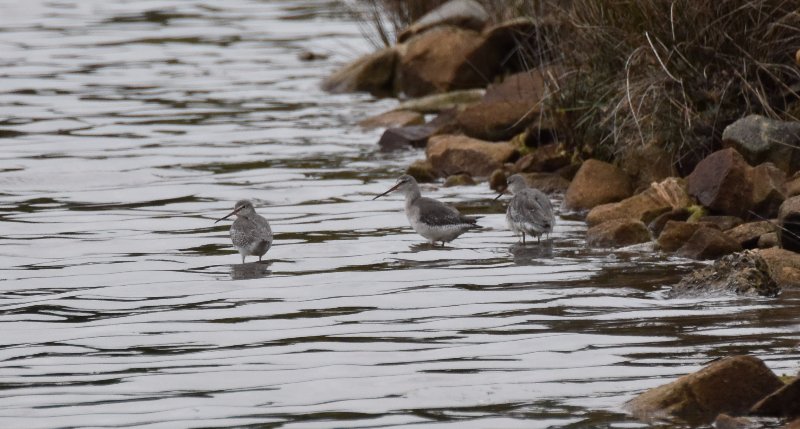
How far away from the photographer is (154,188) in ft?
52.2

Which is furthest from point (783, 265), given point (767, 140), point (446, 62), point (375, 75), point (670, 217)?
point (375, 75)

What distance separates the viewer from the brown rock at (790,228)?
36.6 ft

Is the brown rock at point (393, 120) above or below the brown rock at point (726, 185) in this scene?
above

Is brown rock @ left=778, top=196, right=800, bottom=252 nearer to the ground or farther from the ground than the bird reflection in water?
farther from the ground

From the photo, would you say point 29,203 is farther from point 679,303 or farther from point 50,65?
point 50,65

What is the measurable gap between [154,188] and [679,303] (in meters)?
7.40

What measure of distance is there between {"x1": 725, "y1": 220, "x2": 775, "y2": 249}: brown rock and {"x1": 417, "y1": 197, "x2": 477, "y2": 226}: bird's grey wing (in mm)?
2285

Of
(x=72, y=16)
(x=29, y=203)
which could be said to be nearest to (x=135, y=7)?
(x=72, y=16)

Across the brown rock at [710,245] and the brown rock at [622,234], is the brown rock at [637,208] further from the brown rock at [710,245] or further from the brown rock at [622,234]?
the brown rock at [710,245]

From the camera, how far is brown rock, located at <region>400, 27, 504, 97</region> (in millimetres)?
20953

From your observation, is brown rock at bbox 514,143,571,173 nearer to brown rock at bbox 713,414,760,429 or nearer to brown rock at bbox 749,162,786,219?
brown rock at bbox 749,162,786,219

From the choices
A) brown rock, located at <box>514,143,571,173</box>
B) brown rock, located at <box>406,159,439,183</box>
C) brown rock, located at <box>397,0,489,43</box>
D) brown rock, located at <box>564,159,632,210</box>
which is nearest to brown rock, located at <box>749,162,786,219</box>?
brown rock, located at <box>564,159,632,210</box>

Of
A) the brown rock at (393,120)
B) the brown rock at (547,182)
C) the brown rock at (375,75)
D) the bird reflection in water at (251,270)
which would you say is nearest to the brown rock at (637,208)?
the brown rock at (547,182)

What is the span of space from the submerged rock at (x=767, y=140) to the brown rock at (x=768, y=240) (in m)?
1.64
